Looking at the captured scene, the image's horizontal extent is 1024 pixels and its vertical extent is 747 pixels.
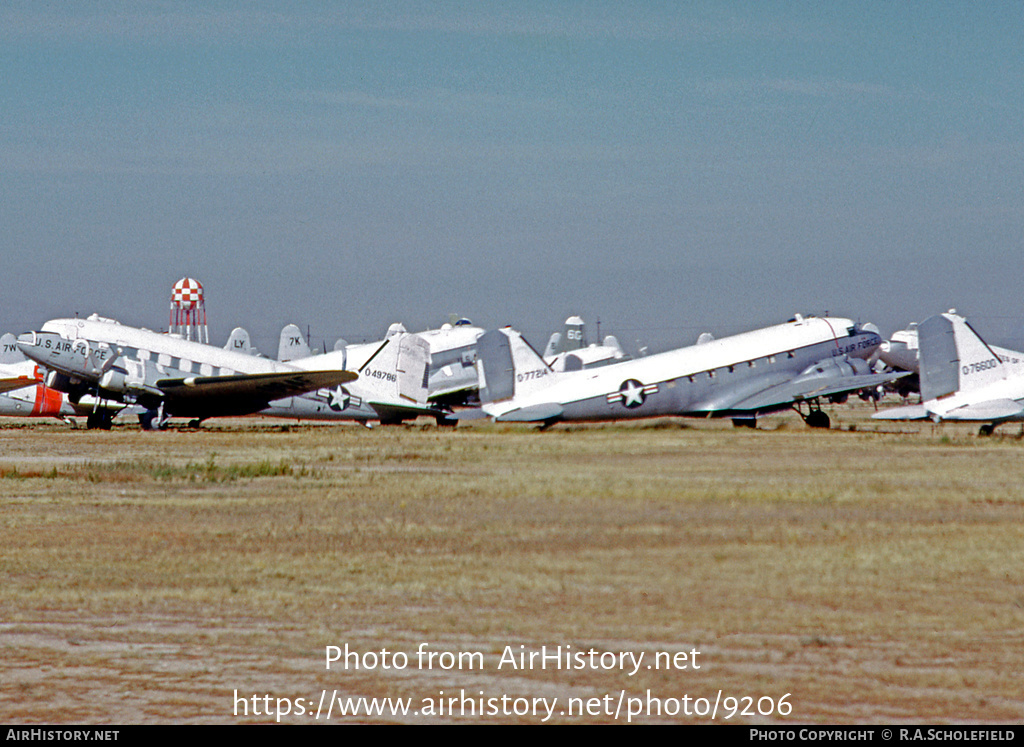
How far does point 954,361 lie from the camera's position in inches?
1278

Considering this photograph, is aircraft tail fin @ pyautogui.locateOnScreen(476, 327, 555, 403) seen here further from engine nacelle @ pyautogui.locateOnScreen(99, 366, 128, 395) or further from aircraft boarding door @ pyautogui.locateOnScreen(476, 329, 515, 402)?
engine nacelle @ pyautogui.locateOnScreen(99, 366, 128, 395)

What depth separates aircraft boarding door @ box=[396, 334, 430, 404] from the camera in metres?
42.1

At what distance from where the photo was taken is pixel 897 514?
15.0 metres

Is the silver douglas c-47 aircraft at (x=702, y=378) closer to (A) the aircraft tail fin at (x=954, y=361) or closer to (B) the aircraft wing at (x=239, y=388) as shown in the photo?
(A) the aircraft tail fin at (x=954, y=361)

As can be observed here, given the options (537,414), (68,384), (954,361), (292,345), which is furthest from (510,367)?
(292,345)

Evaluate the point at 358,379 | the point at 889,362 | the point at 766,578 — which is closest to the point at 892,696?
the point at 766,578

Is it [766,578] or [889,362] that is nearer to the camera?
[766,578]

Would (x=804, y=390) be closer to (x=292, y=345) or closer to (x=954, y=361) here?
(x=954, y=361)

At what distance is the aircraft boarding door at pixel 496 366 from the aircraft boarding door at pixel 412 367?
679 centimetres

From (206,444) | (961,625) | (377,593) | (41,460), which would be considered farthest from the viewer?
(206,444)

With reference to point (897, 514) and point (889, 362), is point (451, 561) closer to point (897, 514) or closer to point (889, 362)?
point (897, 514)

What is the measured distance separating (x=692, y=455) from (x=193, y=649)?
18909mm

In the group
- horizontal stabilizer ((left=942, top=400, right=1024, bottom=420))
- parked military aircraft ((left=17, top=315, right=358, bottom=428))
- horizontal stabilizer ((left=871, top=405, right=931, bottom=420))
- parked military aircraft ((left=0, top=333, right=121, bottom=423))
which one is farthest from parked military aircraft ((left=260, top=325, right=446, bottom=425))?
horizontal stabilizer ((left=942, top=400, right=1024, bottom=420))

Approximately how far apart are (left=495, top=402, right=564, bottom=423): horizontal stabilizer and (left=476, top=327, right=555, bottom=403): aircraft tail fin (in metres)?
0.86
